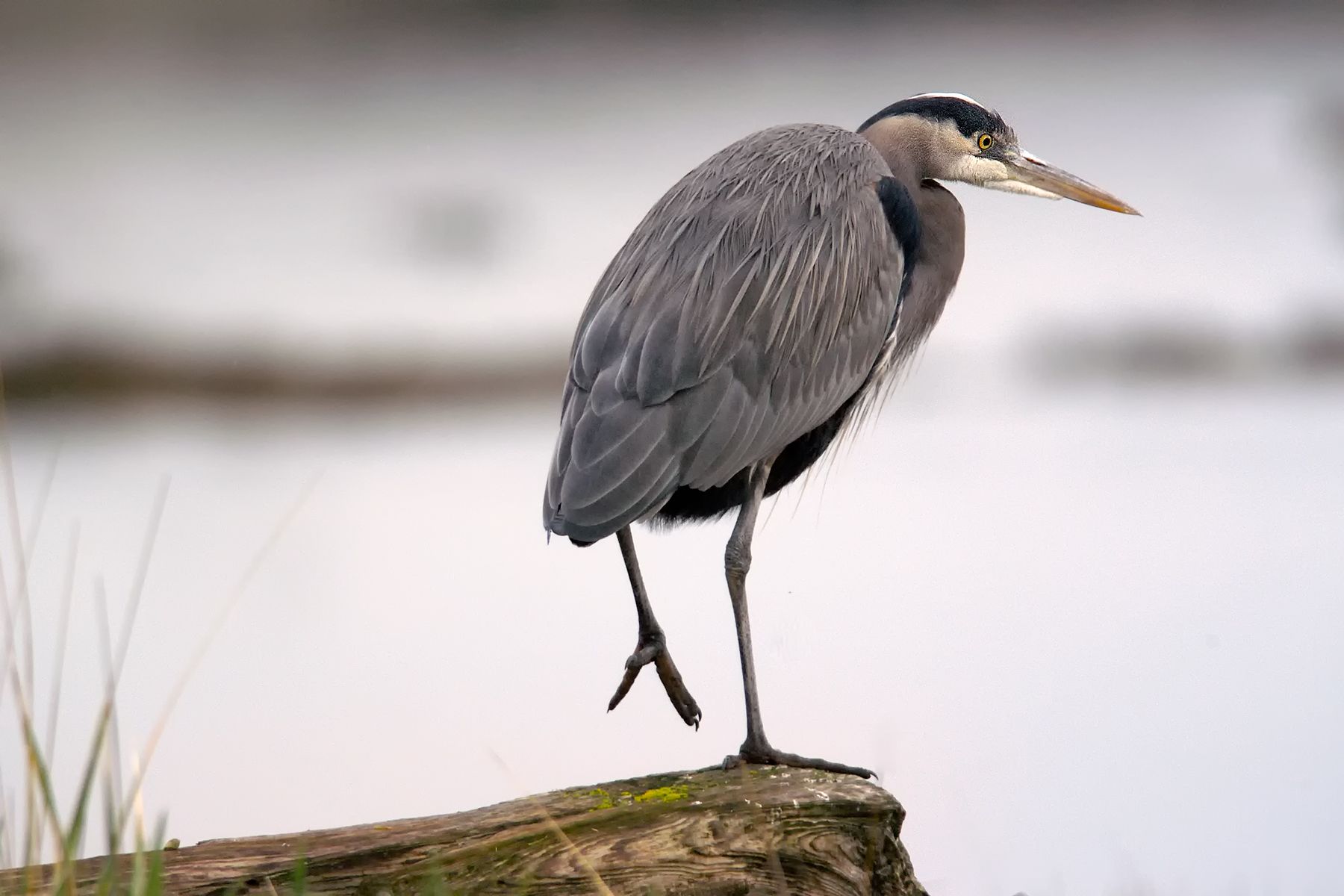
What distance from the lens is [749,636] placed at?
6.89 feet

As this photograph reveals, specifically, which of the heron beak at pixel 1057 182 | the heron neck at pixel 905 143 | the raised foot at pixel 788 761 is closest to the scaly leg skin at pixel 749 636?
the raised foot at pixel 788 761

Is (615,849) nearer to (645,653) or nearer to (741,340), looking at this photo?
(645,653)

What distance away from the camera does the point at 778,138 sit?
95.5 inches

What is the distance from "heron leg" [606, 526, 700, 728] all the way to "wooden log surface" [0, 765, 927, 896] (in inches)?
15.1

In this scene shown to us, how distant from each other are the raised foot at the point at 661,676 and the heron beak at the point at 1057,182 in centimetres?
131

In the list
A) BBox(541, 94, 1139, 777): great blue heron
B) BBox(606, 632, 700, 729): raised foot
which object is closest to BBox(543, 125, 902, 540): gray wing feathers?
BBox(541, 94, 1139, 777): great blue heron

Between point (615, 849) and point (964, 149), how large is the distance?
5.56 ft

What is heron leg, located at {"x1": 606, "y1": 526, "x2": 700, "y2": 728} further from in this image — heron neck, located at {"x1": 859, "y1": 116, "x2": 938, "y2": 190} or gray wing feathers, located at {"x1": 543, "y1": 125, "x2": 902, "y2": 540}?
heron neck, located at {"x1": 859, "y1": 116, "x2": 938, "y2": 190}

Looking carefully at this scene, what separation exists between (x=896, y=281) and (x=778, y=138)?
14.1 inches

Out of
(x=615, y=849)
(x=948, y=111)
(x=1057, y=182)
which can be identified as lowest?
(x=615, y=849)

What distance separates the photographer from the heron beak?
2.75 m

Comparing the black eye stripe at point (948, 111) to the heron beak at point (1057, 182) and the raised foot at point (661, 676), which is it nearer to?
the heron beak at point (1057, 182)

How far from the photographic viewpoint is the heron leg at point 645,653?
A: 2188 mm

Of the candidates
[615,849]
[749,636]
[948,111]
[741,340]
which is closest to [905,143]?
[948,111]
